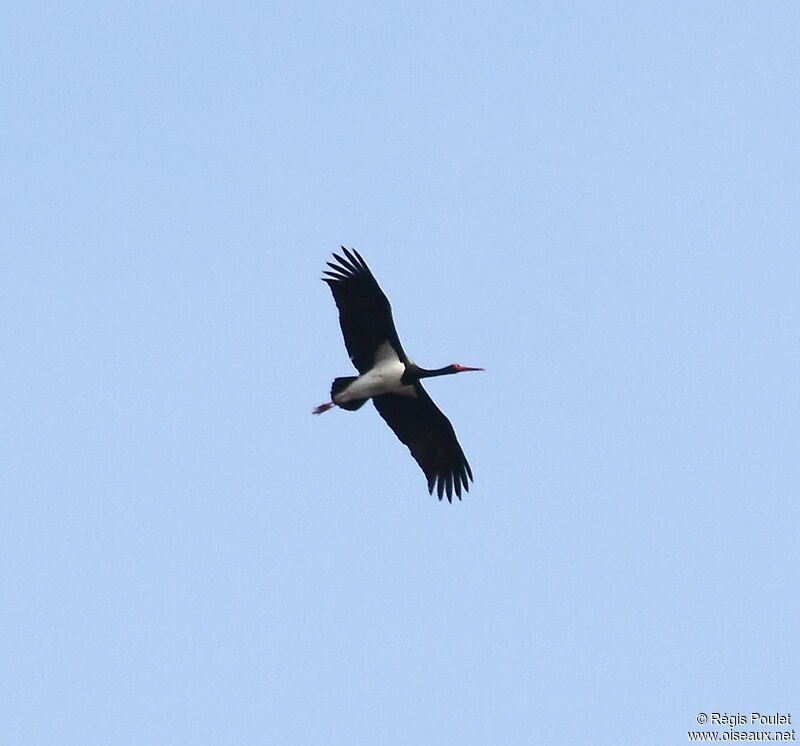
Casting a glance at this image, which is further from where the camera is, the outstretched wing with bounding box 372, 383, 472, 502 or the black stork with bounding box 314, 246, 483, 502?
the outstretched wing with bounding box 372, 383, 472, 502

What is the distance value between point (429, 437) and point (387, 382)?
1.35m

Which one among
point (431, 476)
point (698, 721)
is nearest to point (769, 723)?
point (698, 721)

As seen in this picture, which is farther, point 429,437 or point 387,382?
point 429,437

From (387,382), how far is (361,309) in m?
1.05

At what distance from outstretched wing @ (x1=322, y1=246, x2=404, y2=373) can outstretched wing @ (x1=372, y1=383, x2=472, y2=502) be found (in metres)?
0.94

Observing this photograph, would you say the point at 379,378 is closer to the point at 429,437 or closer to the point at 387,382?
the point at 387,382

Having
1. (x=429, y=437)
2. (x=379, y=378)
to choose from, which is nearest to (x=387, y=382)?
(x=379, y=378)

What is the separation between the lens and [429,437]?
763 inches

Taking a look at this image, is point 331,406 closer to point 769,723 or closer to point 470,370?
point 470,370

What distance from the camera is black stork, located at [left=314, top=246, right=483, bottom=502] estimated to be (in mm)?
17969

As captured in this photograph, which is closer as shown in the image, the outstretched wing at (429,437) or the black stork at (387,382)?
the black stork at (387,382)

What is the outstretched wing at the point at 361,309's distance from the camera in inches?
704

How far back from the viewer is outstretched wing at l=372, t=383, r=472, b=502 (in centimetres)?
1908

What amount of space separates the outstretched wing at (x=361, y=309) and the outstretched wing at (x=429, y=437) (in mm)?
935
